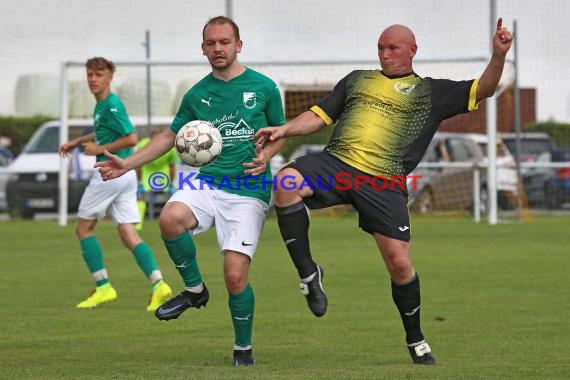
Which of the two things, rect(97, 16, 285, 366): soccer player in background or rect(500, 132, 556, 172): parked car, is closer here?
rect(97, 16, 285, 366): soccer player in background

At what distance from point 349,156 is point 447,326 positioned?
2.68m

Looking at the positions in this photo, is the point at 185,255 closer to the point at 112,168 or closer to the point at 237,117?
the point at 112,168

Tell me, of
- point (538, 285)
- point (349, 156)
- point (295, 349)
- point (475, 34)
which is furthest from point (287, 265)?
point (475, 34)

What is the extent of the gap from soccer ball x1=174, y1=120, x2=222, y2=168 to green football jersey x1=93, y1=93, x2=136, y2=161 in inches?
148

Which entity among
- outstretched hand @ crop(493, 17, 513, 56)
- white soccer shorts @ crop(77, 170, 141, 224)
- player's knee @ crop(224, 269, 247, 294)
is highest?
outstretched hand @ crop(493, 17, 513, 56)

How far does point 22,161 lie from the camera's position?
90.2 feet

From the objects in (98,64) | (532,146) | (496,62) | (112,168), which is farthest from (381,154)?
(532,146)

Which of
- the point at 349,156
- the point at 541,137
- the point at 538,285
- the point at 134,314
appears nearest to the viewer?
the point at 349,156

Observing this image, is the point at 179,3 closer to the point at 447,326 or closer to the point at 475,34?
the point at 475,34

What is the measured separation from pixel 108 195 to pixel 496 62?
17.0ft

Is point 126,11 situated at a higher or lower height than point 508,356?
higher

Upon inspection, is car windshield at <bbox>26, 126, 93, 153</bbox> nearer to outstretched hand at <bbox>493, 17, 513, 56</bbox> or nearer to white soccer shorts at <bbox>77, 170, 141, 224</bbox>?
white soccer shorts at <bbox>77, 170, 141, 224</bbox>

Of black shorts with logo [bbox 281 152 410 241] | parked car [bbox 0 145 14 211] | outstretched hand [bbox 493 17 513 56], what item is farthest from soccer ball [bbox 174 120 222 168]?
parked car [bbox 0 145 14 211]

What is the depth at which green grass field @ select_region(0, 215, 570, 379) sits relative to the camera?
25.1 ft
